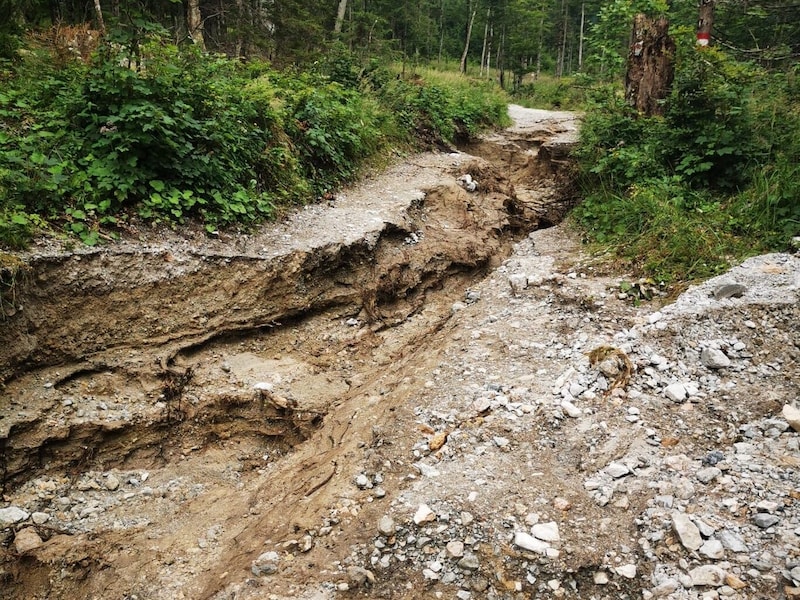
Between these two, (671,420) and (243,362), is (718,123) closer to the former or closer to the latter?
(671,420)

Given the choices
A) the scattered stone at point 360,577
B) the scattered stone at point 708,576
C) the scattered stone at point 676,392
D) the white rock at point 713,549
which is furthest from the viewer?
the scattered stone at point 676,392

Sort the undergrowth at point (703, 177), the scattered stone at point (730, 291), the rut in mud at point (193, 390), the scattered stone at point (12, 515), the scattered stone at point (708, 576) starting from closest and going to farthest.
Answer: the scattered stone at point (708, 576) → the rut in mud at point (193, 390) → the scattered stone at point (12, 515) → the scattered stone at point (730, 291) → the undergrowth at point (703, 177)

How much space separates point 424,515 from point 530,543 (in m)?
0.64

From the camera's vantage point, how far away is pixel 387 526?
2.96 meters

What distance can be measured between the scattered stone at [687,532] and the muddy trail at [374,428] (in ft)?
0.05

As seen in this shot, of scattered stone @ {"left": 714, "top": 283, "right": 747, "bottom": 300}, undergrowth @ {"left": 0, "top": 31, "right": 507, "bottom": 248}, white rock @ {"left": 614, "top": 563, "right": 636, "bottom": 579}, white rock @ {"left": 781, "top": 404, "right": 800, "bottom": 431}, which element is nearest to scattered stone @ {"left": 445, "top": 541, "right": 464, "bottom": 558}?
white rock @ {"left": 614, "top": 563, "right": 636, "bottom": 579}

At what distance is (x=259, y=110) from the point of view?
6.74m

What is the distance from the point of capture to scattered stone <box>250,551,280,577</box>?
282cm

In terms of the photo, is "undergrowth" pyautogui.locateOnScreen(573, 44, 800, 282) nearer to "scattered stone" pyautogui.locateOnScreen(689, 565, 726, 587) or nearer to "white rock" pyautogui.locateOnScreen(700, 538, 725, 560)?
"white rock" pyautogui.locateOnScreen(700, 538, 725, 560)

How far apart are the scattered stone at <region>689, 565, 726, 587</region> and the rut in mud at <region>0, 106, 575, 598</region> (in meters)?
1.89

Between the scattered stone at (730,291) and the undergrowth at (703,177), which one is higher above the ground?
the undergrowth at (703,177)

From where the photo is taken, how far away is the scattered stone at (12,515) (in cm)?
339

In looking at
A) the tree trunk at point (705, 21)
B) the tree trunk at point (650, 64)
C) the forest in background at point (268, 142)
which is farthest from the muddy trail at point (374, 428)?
the tree trunk at point (705, 21)

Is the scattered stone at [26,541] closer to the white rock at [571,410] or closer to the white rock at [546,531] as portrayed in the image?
the white rock at [546,531]
